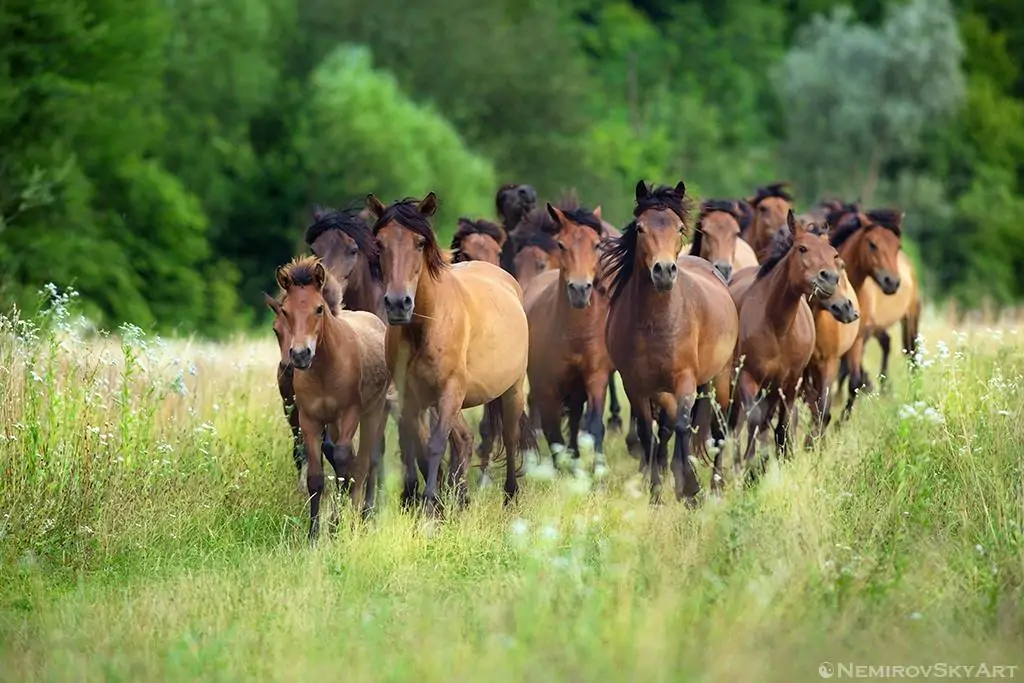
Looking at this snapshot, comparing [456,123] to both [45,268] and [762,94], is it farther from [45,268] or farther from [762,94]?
[45,268]

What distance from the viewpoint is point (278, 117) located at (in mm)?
50531

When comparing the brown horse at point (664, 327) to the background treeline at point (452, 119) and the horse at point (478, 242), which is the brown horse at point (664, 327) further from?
the background treeline at point (452, 119)

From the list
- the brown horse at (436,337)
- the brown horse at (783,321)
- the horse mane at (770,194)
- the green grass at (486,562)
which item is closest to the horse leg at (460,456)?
the brown horse at (436,337)

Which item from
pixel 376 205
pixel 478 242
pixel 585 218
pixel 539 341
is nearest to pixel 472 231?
pixel 478 242

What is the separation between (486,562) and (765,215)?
9213 millimetres

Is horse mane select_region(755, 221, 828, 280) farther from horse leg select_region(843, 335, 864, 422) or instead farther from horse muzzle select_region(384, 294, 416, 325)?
horse muzzle select_region(384, 294, 416, 325)

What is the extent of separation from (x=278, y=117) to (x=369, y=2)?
7787 mm

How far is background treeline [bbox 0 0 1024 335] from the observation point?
33562 millimetres

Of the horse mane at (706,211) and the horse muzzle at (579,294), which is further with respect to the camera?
the horse mane at (706,211)

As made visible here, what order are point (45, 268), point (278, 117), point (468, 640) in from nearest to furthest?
point (468, 640) → point (45, 268) → point (278, 117)

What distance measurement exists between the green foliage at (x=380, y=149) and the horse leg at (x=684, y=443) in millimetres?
32807

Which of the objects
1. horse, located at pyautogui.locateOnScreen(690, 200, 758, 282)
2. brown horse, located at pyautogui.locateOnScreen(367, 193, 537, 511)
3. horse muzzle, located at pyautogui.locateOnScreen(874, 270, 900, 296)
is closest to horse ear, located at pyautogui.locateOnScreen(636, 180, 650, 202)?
brown horse, located at pyautogui.locateOnScreen(367, 193, 537, 511)

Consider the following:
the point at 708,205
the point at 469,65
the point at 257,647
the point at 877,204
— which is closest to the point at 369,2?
the point at 469,65

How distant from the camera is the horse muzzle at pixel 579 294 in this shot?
1229 cm
